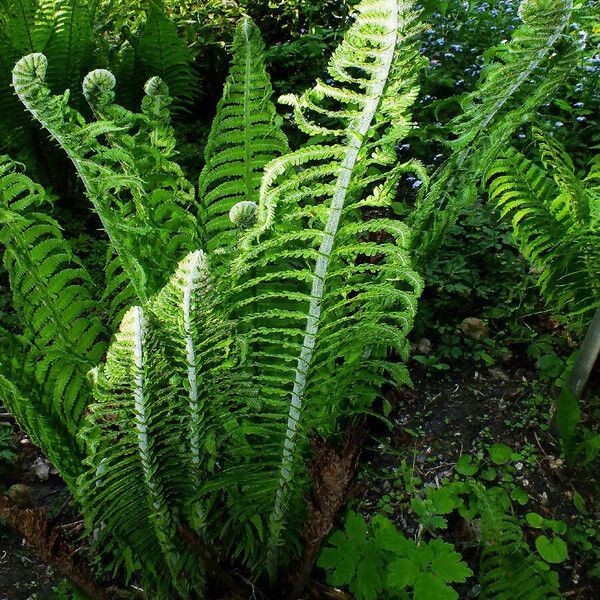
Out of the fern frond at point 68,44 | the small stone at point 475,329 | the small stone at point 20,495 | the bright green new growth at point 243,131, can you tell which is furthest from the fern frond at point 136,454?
the fern frond at point 68,44

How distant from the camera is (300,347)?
1.18 meters

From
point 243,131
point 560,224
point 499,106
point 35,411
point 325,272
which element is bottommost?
point 560,224

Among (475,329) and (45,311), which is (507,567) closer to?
(475,329)

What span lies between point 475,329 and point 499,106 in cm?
115

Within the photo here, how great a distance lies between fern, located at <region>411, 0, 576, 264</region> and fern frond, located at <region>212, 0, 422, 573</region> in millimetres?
160

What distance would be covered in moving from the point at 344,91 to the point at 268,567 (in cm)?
112

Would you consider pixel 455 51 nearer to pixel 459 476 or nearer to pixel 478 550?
pixel 459 476

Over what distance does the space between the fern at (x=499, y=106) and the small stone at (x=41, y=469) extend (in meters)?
1.26

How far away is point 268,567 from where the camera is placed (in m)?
1.43

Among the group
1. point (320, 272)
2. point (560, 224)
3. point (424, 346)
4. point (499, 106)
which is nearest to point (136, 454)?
point (320, 272)

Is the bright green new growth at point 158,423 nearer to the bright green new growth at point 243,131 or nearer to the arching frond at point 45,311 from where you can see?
the arching frond at point 45,311

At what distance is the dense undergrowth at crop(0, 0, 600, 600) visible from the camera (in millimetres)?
1028

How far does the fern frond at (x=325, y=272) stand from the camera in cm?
92

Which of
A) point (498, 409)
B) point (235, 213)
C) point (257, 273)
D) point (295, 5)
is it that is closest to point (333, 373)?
point (257, 273)
